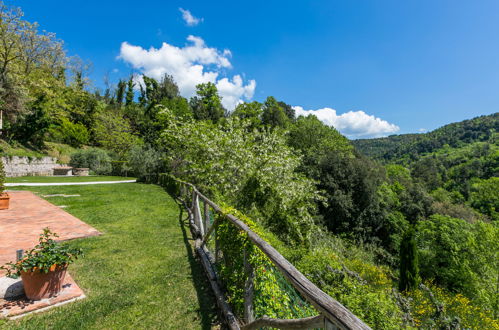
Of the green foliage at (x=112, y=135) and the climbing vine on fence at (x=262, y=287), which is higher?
the green foliage at (x=112, y=135)

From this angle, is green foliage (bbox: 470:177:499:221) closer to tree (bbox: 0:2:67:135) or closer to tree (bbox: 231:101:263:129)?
tree (bbox: 231:101:263:129)

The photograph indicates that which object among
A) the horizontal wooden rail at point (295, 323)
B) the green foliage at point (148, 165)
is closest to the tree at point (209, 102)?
the green foliage at point (148, 165)

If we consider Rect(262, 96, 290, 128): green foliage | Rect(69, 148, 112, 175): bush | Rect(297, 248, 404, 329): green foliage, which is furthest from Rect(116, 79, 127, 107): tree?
Rect(297, 248, 404, 329): green foliage

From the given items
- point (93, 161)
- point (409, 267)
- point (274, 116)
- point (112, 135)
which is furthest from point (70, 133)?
point (409, 267)

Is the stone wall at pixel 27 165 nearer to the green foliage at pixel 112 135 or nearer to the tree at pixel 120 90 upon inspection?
the green foliage at pixel 112 135

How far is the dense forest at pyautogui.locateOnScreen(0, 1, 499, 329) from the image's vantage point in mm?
7029

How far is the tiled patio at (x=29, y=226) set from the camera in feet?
15.3

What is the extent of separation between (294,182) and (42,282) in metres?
8.21

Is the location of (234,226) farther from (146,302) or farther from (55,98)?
(55,98)

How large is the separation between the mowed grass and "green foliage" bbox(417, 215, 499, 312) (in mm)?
16658

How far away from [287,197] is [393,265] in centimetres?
Result: 1804

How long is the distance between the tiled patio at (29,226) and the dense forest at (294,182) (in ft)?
13.0

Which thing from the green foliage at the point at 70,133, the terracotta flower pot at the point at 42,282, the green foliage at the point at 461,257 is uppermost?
the green foliage at the point at 70,133

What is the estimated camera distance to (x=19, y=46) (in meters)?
18.4
